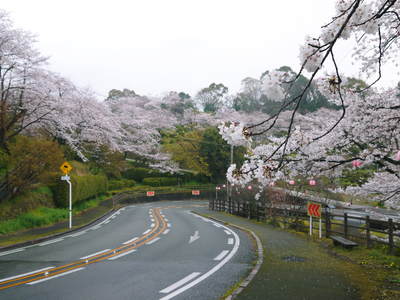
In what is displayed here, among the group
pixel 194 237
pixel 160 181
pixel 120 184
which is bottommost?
pixel 194 237

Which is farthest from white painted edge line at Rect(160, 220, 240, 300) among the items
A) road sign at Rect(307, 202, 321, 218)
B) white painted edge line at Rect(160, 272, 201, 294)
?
road sign at Rect(307, 202, 321, 218)

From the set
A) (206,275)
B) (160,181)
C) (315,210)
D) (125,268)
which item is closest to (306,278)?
(206,275)

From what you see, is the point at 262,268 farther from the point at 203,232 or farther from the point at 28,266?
the point at 203,232

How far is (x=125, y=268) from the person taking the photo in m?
7.71

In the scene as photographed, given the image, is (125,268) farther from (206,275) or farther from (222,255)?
(222,255)

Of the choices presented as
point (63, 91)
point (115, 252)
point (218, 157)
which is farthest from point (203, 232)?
point (218, 157)

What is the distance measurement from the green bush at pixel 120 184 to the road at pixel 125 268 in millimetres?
28405

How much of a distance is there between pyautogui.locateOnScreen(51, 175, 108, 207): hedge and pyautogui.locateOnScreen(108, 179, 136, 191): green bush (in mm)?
9313

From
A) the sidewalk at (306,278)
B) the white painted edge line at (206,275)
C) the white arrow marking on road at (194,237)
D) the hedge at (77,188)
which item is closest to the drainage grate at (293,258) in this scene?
the sidewalk at (306,278)

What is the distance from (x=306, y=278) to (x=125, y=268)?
3939mm

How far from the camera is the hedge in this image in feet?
63.7

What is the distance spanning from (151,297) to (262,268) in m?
3.00

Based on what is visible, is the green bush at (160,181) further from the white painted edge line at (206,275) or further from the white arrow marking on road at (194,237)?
the white painted edge line at (206,275)

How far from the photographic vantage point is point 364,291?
5.93 meters
